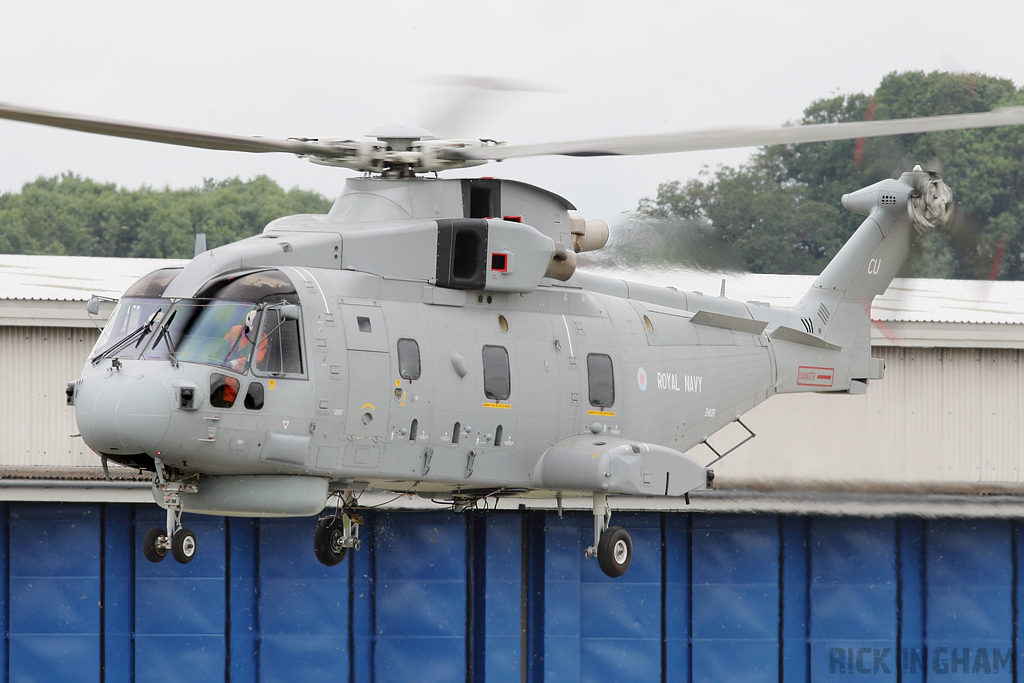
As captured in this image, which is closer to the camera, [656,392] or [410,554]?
[656,392]

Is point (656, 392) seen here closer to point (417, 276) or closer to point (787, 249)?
point (417, 276)

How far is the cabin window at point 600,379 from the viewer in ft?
45.1

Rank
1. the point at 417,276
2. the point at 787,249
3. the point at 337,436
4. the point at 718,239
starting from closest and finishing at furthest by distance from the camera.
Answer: the point at 337,436 < the point at 417,276 < the point at 718,239 < the point at 787,249

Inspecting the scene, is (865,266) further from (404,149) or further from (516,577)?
(404,149)

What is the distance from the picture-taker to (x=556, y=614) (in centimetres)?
1739

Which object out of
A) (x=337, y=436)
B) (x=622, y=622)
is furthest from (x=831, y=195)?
(x=337, y=436)

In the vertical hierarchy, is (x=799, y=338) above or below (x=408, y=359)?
above

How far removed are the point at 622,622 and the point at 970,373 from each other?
649cm

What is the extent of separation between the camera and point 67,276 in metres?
20.8

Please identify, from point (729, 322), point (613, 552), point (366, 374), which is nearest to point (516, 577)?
point (613, 552)

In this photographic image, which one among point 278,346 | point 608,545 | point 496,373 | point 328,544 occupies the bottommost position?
point 328,544

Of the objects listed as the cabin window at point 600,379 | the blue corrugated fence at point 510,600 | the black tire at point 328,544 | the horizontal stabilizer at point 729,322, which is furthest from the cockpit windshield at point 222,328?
the blue corrugated fence at point 510,600

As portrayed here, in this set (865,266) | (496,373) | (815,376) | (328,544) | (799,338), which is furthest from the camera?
(865,266)

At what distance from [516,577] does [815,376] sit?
15.6 feet
